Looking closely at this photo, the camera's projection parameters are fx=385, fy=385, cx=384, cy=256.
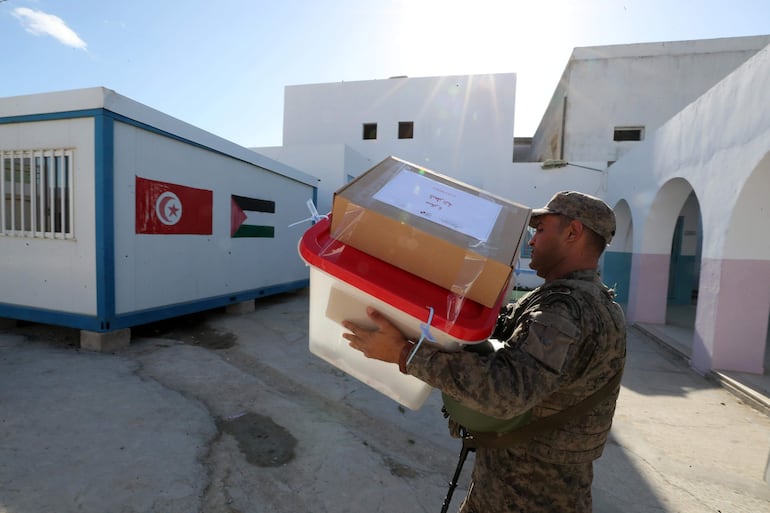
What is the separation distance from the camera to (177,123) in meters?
4.82

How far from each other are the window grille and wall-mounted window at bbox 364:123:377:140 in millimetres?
14010

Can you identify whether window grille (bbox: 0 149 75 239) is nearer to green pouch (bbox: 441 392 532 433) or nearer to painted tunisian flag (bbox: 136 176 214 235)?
painted tunisian flag (bbox: 136 176 214 235)

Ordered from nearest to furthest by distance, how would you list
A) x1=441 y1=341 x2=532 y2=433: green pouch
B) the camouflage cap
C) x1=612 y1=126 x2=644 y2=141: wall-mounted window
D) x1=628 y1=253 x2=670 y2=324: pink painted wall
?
1. x1=441 y1=341 x2=532 y2=433: green pouch
2. the camouflage cap
3. x1=628 y1=253 x2=670 y2=324: pink painted wall
4. x1=612 y1=126 x2=644 y2=141: wall-mounted window

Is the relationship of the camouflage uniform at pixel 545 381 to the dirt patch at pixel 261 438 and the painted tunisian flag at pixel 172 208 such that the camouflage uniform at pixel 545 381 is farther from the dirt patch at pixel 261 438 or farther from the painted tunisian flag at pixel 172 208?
the painted tunisian flag at pixel 172 208

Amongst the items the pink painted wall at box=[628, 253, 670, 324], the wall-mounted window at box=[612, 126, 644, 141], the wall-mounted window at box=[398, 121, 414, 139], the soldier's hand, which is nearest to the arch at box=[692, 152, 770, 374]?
the pink painted wall at box=[628, 253, 670, 324]

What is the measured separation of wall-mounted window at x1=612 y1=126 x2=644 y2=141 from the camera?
14648 millimetres

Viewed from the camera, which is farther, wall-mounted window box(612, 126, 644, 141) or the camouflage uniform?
wall-mounted window box(612, 126, 644, 141)

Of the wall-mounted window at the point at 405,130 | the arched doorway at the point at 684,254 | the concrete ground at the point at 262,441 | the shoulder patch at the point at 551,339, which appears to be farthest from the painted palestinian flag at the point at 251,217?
the wall-mounted window at the point at 405,130

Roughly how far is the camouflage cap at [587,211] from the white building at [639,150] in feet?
14.2

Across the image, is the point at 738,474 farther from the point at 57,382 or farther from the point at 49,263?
the point at 49,263

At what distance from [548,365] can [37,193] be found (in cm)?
560

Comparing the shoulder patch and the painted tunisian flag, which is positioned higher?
the painted tunisian flag

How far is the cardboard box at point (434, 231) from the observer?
105 centimetres

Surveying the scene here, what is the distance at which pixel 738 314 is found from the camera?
4695 mm
